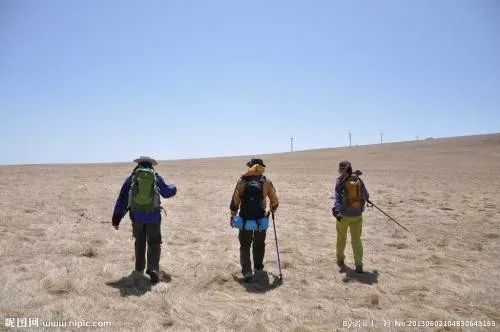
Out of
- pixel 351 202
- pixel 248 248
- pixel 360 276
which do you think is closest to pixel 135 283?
pixel 248 248

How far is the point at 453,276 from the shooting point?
25.4 feet

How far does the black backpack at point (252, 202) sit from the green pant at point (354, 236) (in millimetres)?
1850

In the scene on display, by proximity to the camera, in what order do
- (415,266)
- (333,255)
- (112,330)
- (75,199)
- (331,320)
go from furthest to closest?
(75,199) → (333,255) → (415,266) → (331,320) → (112,330)

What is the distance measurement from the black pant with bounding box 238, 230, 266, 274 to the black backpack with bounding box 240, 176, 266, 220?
346mm

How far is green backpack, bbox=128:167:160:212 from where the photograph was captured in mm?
7309

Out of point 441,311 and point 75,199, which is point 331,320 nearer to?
point 441,311

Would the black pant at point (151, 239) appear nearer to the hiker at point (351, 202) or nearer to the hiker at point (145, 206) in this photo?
the hiker at point (145, 206)

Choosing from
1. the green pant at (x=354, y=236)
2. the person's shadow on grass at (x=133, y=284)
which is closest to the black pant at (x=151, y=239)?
the person's shadow on grass at (x=133, y=284)

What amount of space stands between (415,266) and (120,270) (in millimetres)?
5895

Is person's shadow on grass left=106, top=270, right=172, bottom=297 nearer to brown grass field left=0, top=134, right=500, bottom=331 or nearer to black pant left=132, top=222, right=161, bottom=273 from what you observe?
brown grass field left=0, top=134, right=500, bottom=331

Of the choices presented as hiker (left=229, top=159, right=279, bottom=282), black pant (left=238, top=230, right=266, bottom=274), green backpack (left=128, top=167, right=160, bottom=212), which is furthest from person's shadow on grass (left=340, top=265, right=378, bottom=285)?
green backpack (left=128, top=167, right=160, bottom=212)

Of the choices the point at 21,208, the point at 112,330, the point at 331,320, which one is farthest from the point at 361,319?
the point at 21,208

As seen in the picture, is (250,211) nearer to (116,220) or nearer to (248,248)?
(248,248)

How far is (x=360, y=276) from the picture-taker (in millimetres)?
7879
